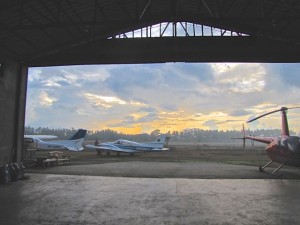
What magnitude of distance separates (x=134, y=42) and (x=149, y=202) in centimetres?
904

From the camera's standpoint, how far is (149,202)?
413 inches

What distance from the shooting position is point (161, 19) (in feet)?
51.8

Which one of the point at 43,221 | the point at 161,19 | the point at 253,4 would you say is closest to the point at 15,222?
the point at 43,221

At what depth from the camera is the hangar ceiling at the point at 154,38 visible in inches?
572

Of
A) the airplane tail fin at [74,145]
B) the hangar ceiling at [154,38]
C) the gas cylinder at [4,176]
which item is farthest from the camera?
the airplane tail fin at [74,145]

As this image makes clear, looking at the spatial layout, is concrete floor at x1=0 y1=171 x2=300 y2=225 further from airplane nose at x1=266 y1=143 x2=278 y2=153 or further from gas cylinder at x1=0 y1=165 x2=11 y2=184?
airplane nose at x1=266 y1=143 x2=278 y2=153

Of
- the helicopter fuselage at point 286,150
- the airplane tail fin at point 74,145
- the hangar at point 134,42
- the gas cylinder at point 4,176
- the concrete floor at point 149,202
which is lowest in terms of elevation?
the concrete floor at point 149,202

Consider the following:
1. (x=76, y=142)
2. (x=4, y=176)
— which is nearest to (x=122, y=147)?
(x=76, y=142)

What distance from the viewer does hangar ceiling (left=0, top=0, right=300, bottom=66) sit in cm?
1453

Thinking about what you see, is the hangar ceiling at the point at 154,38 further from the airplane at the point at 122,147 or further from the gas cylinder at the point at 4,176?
the airplane at the point at 122,147

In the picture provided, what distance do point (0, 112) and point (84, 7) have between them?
659 cm

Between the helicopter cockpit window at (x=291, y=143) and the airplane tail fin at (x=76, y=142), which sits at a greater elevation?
the airplane tail fin at (x=76, y=142)

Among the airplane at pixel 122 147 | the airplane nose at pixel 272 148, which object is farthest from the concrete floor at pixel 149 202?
the airplane at pixel 122 147

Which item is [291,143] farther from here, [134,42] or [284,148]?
[134,42]
